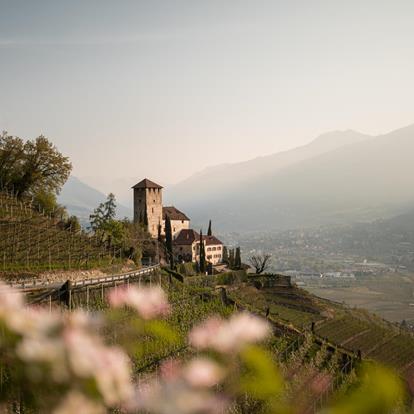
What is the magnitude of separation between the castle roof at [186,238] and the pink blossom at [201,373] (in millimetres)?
56913

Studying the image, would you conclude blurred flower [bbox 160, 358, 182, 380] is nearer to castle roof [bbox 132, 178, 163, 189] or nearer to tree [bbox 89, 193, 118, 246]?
tree [bbox 89, 193, 118, 246]

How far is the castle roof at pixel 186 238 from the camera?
192 ft

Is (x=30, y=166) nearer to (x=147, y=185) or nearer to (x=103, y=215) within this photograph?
(x=103, y=215)

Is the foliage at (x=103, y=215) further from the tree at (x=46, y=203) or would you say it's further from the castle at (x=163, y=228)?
the castle at (x=163, y=228)

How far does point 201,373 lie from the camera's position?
3.86 feet

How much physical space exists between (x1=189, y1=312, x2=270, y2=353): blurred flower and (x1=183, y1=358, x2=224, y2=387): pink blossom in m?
0.12

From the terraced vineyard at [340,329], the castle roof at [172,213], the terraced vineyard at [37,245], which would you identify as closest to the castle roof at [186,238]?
the castle roof at [172,213]

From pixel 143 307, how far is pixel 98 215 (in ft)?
152

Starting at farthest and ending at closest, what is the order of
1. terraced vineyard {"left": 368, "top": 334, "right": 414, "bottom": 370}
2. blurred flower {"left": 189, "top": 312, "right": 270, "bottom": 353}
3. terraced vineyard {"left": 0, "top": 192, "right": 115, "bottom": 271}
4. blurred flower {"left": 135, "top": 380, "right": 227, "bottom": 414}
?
terraced vineyard {"left": 368, "top": 334, "right": 414, "bottom": 370}, terraced vineyard {"left": 0, "top": 192, "right": 115, "bottom": 271}, blurred flower {"left": 189, "top": 312, "right": 270, "bottom": 353}, blurred flower {"left": 135, "top": 380, "right": 227, "bottom": 414}

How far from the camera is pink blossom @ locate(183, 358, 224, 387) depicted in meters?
1.17

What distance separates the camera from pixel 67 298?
13.7m

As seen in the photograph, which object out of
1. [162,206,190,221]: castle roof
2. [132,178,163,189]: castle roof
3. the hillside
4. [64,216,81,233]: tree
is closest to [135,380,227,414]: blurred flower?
the hillside

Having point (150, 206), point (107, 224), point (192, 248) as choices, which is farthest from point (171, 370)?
point (150, 206)

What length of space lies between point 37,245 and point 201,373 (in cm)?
2925
